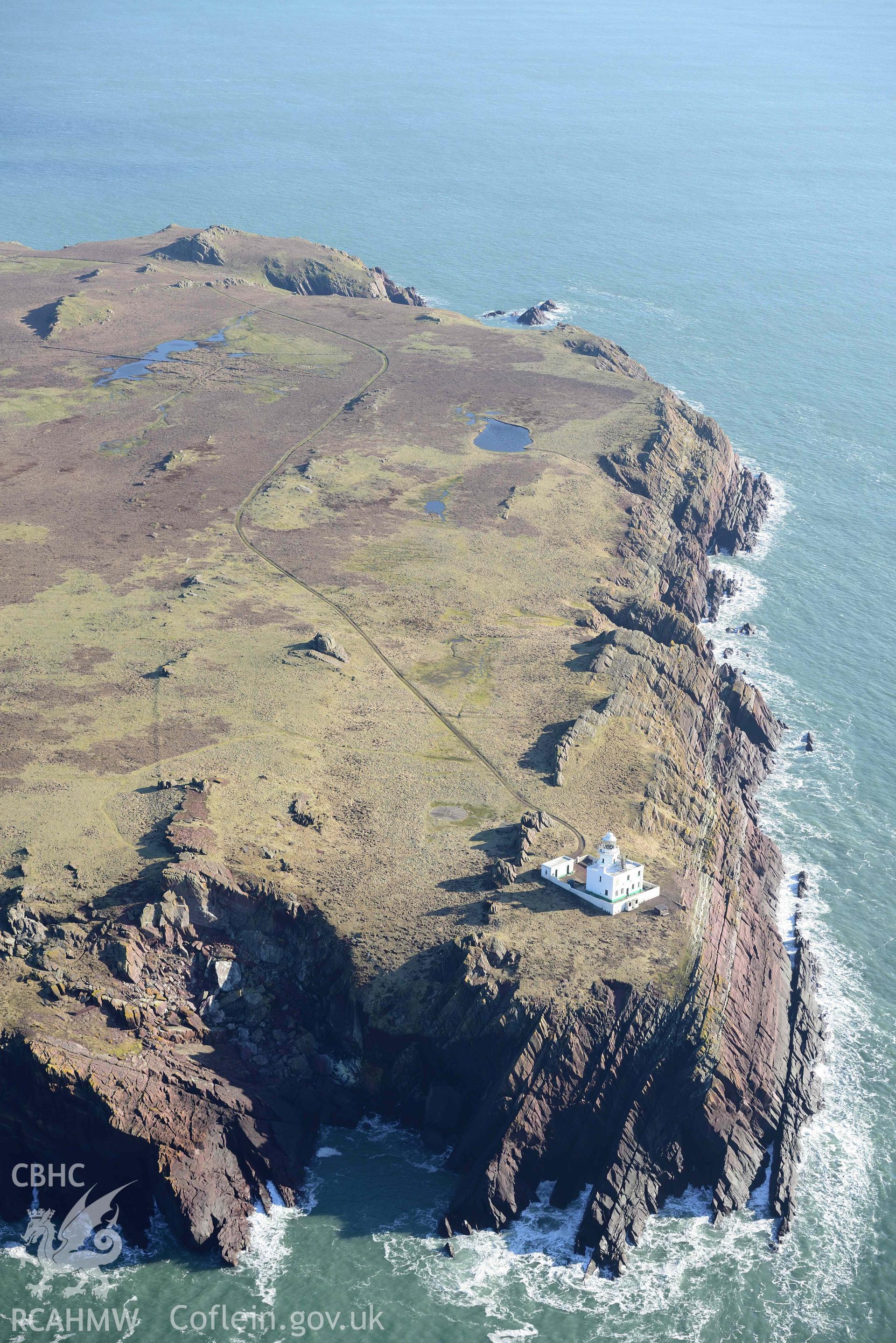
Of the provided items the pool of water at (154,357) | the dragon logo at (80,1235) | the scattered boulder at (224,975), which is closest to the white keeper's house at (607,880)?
the scattered boulder at (224,975)

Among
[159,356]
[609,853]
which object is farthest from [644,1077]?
[159,356]

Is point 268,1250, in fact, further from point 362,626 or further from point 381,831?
point 362,626

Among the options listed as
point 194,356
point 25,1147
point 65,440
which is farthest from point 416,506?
point 25,1147

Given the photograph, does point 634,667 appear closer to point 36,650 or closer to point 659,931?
point 659,931

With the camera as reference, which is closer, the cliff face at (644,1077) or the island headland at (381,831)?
the cliff face at (644,1077)

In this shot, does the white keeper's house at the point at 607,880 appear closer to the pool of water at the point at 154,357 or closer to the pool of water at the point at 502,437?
the pool of water at the point at 502,437

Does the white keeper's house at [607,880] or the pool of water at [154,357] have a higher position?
the pool of water at [154,357]
